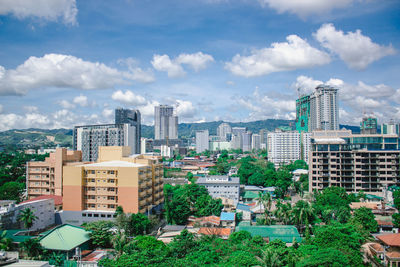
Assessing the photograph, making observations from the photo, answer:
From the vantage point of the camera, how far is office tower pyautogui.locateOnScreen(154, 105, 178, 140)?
6880 inches

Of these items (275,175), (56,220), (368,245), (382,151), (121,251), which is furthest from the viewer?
(275,175)

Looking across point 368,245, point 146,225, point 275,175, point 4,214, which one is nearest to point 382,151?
point 275,175

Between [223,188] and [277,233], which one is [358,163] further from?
[277,233]

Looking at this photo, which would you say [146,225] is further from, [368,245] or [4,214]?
[368,245]

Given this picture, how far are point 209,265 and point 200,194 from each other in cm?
2120

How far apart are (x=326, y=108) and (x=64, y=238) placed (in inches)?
3589

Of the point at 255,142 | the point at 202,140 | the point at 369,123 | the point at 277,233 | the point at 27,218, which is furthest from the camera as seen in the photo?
the point at 255,142

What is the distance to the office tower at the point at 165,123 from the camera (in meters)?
175

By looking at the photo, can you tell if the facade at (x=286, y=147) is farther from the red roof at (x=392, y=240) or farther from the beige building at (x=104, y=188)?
the red roof at (x=392, y=240)

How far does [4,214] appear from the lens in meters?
23.6

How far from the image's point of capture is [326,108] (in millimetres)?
96875

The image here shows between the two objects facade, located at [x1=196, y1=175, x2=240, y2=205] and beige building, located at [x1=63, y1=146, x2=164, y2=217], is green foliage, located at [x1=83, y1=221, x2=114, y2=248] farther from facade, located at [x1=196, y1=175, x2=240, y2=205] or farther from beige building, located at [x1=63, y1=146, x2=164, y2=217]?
facade, located at [x1=196, y1=175, x2=240, y2=205]

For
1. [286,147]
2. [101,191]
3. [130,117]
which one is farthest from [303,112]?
[101,191]

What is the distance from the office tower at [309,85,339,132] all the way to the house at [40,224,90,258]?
8631 cm
